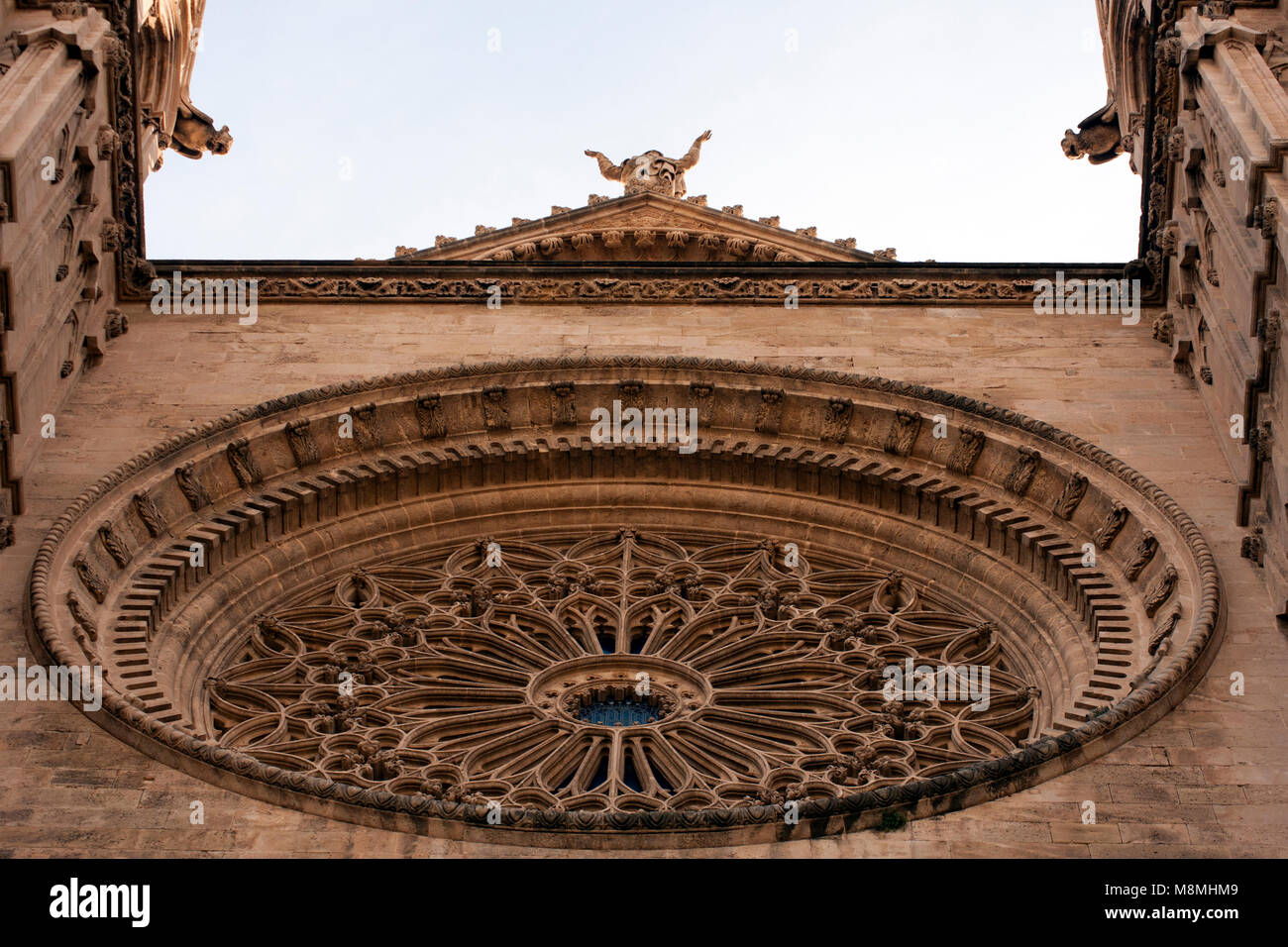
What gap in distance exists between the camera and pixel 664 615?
18281 millimetres

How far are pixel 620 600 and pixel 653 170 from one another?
11981 millimetres

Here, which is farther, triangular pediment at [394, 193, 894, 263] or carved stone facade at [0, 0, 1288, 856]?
triangular pediment at [394, 193, 894, 263]

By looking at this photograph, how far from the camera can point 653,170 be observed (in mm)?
29188

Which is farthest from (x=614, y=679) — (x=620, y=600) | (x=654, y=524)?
(x=654, y=524)

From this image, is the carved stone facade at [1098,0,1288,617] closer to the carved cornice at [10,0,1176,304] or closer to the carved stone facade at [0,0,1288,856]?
the carved stone facade at [0,0,1288,856]

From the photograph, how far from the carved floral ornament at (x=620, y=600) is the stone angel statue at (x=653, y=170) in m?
8.68

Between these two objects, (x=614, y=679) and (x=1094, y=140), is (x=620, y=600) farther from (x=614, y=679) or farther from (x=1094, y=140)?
(x=1094, y=140)

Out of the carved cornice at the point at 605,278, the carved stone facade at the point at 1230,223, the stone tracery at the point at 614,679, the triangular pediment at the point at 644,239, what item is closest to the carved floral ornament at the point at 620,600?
the stone tracery at the point at 614,679

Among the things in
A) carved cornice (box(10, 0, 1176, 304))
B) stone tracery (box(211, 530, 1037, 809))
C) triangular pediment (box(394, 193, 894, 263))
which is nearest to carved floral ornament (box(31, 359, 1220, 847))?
stone tracery (box(211, 530, 1037, 809))

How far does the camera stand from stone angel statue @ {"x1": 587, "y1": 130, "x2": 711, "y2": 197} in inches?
1128

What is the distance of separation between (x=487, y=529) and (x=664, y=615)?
2.20 meters

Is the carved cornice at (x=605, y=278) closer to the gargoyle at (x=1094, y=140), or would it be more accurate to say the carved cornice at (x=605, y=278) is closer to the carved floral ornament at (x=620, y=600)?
the carved floral ornament at (x=620, y=600)

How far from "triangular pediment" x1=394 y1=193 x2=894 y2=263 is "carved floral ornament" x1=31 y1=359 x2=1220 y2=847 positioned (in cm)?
699

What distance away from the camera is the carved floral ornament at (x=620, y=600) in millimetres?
14828
